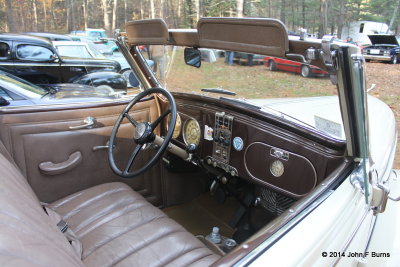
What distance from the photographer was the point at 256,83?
6.89 feet

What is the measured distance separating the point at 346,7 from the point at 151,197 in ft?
55.9

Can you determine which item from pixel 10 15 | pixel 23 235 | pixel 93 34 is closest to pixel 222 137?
pixel 23 235

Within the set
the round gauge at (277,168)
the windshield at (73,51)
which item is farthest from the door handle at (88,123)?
the windshield at (73,51)

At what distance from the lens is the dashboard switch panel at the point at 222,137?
2088 mm

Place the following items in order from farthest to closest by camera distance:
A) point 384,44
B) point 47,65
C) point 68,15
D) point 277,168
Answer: point 384,44
point 68,15
point 47,65
point 277,168

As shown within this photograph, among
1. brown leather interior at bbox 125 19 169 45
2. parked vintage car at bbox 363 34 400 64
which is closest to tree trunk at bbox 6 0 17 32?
brown leather interior at bbox 125 19 169 45

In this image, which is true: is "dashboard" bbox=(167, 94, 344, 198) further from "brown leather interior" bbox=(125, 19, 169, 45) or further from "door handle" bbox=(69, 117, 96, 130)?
"door handle" bbox=(69, 117, 96, 130)

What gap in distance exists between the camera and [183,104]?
2.43 meters

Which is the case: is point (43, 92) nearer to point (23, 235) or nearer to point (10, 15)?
point (23, 235)

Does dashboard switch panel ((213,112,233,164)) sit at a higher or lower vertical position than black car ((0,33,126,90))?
lower

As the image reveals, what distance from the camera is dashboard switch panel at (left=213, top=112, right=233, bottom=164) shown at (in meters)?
2.09

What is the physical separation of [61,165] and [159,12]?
11.1ft

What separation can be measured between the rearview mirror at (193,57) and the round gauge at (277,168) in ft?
2.55

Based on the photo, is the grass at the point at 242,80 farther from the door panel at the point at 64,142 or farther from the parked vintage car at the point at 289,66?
the door panel at the point at 64,142
